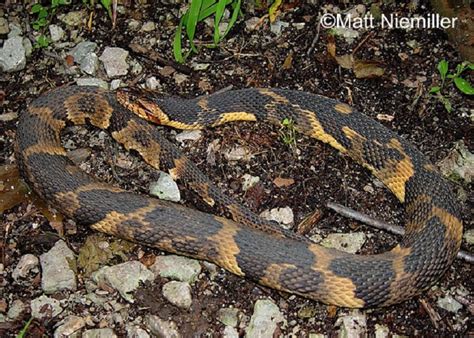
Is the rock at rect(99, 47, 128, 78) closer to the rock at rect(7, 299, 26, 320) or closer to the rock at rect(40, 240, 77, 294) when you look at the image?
the rock at rect(40, 240, 77, 294)

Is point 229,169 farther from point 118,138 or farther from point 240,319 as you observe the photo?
point 240,319

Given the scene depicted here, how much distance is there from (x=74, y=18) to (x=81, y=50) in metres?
0.52

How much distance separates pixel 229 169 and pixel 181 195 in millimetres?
528

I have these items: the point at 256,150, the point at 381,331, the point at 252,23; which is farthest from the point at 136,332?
the point at 252,23

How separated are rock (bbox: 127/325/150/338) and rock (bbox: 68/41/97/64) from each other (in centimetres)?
315

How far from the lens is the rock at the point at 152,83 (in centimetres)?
725

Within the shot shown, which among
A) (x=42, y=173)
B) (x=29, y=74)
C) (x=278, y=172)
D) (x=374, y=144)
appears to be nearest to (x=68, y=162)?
(x=42, y=173)

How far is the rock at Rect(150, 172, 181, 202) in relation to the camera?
638 centimetres

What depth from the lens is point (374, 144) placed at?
654 cm

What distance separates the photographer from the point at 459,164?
6.56 m

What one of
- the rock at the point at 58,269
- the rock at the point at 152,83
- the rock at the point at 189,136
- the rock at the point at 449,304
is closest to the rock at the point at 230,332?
the rock at the point at 58,269

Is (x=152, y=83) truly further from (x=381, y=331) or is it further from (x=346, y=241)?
(x=381, y=331)

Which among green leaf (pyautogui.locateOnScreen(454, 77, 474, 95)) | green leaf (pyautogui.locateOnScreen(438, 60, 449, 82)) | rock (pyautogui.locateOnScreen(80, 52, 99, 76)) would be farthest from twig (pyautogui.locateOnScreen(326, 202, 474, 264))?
rock (pyautogui.locateOnScreen(80, 52, 99, 76))

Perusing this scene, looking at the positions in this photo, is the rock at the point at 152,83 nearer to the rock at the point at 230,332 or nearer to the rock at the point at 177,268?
the rock at the point at 177,268
